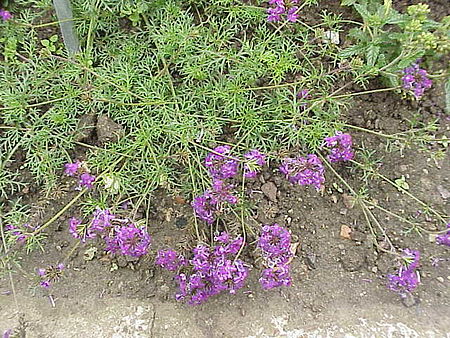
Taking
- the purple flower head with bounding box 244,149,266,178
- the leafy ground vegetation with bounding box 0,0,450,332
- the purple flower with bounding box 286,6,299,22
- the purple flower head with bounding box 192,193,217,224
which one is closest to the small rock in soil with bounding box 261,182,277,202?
the leafy ground vegetation with bounding box 0,0,450,332

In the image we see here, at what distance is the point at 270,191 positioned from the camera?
213 cm

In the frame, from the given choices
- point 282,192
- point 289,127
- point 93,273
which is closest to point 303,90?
point 289,127

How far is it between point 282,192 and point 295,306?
1.61 feet

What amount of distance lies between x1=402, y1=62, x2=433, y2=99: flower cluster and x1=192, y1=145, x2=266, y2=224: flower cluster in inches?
24.6

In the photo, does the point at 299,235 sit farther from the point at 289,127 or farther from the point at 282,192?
the point at 289,127

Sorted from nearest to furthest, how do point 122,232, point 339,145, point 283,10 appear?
Answer: 1. point 122,232
2. point 339,145
3. point 283,10

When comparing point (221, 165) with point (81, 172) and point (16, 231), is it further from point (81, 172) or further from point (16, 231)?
point (16, 231)

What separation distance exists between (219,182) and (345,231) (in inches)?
26.8

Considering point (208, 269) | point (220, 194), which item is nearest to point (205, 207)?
point (220, 194)

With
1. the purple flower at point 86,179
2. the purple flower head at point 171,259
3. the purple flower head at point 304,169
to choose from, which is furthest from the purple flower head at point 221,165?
the purple flower at point 86,179

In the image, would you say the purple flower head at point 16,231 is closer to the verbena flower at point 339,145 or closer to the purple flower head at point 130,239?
the purple flower head at point 130,239

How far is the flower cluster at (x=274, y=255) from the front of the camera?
5.52 feet

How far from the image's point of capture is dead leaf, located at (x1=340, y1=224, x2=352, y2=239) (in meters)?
2.08

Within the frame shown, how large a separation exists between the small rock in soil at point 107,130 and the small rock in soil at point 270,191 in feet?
2.17
